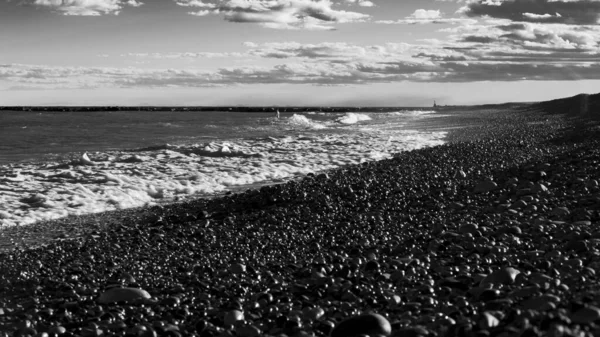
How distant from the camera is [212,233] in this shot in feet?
27.6

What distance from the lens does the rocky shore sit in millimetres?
4418

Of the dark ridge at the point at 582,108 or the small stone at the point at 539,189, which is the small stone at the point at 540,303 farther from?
the dark ridge at the point at 582,108

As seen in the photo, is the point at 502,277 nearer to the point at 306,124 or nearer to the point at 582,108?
the point at 582,108

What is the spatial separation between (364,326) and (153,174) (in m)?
12.2

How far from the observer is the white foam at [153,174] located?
39.1 feet

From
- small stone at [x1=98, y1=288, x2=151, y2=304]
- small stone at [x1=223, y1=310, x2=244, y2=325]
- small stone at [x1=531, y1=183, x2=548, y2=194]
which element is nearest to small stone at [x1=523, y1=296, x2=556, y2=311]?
small stone at [x1=223, y1=310, x2=244, y2=325]

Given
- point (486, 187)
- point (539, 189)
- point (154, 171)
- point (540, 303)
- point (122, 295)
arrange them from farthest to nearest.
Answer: point (154, 171) → point (486, 187) → point (539, 189) → point (122, 295) → point (540, 303)

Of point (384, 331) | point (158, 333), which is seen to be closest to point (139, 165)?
point (158, 333)

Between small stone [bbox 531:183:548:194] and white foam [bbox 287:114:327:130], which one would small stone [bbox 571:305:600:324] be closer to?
small stone [bbox 531:183:548:194]

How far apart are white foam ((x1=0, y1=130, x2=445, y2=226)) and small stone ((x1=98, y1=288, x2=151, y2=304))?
5.54 m

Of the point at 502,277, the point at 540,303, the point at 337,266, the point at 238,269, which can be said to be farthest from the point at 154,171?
the point at 540,303

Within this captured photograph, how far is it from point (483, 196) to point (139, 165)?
10646 millimetres

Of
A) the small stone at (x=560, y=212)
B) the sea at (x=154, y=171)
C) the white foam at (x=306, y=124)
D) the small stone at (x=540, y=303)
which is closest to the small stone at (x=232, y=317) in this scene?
the small stone at (x=540, y=303)

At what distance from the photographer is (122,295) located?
18.3ft
